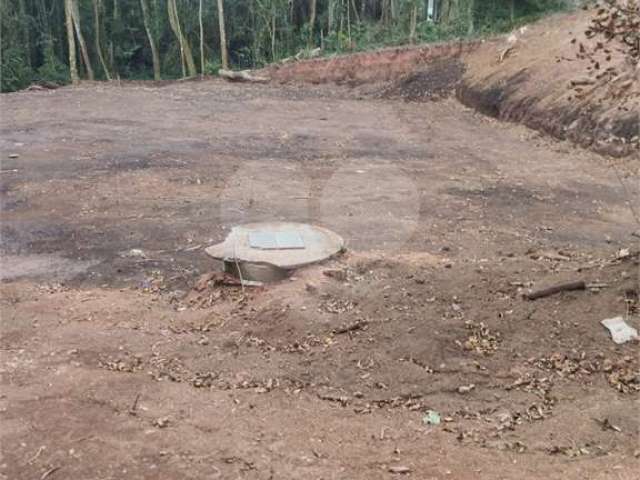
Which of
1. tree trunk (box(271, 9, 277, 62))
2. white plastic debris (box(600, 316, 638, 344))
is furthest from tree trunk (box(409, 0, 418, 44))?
white plastic debris (box(600, 316, 638, 344))

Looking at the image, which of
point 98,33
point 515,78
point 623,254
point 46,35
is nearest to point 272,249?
point 623,254

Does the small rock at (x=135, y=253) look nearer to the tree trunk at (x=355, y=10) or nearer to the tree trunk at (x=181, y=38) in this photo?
the tree trunk at (x=181, y=38)

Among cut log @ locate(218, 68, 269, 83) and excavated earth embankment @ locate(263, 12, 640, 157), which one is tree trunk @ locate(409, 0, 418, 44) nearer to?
excavated earth embankment @ locate(263, 12, 640, 157)

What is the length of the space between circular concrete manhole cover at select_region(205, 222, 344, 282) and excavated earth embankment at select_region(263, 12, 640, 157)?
300cm

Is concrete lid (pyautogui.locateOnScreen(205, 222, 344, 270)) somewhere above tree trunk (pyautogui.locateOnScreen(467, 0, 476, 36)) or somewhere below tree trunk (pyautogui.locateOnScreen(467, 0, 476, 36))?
below

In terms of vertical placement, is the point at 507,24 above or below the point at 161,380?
above

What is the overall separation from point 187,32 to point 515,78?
1934cm

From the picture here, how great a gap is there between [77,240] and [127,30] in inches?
1061

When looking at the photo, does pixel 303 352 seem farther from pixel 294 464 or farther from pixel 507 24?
pixel 507 24

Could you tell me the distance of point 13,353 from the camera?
391 centimetres

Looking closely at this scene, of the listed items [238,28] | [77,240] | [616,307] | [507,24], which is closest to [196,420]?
[616,307]

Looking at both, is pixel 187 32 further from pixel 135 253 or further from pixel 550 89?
pixel 135 253

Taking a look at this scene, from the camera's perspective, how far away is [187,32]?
2880 cm

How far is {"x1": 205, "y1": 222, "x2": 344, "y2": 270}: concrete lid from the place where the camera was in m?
4.84
